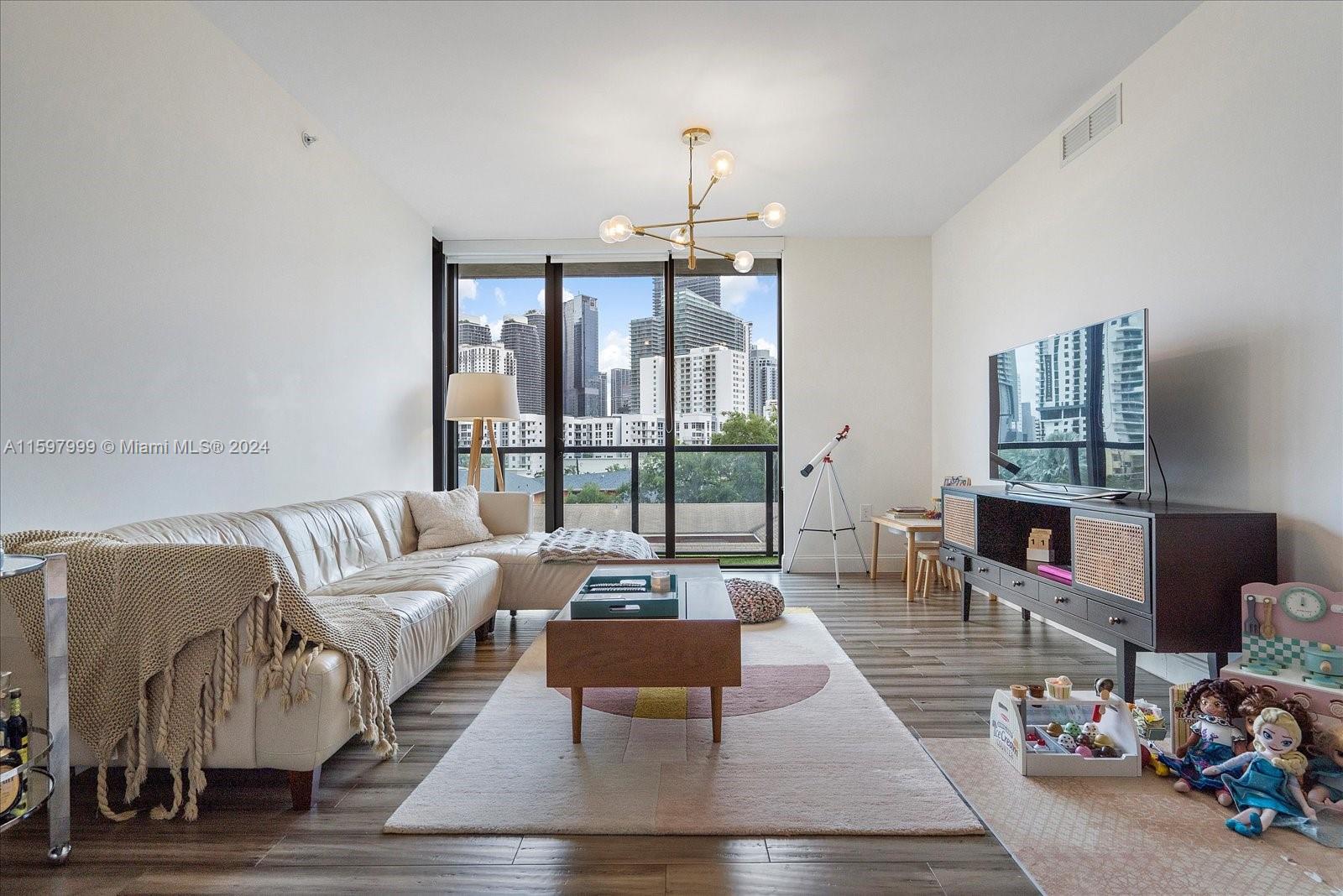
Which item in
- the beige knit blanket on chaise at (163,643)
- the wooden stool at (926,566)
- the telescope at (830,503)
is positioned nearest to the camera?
the beige knit blanket on chaise at (163,643)

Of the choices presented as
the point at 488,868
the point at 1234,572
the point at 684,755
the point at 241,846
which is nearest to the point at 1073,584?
the point at 1234,572

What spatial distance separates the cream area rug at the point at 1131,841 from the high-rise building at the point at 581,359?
4454 mm

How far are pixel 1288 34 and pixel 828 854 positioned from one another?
118 inches

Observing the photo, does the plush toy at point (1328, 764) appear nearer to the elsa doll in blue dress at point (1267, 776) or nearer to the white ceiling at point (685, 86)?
the elsa doll in blue dress at point (1267, 776)

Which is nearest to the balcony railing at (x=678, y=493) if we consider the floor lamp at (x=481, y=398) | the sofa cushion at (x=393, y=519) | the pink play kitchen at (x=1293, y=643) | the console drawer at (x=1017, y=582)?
the floor lamp at (x=481, y=398)

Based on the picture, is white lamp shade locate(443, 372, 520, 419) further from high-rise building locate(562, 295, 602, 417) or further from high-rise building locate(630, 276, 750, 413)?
high-rise building locate(630, 276, 750, 413)

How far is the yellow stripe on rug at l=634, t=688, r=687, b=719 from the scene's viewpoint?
2.57m

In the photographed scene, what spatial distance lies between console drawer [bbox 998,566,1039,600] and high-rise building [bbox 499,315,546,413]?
12.7 ft

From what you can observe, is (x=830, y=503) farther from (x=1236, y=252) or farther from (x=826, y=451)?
(x=1236, y=252)

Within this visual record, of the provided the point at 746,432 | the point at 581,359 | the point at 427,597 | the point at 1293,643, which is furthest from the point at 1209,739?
the point at 581,359

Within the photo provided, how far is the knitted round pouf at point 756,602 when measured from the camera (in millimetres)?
3943

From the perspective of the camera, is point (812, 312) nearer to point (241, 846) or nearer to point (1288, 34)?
point (1288, 34)

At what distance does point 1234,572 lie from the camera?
2.41 metres

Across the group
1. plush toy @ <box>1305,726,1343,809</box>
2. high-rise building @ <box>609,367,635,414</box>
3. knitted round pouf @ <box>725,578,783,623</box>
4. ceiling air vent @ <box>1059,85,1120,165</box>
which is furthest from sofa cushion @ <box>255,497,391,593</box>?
ceiling air vent @ <box>1059,85,1120,165</box>
